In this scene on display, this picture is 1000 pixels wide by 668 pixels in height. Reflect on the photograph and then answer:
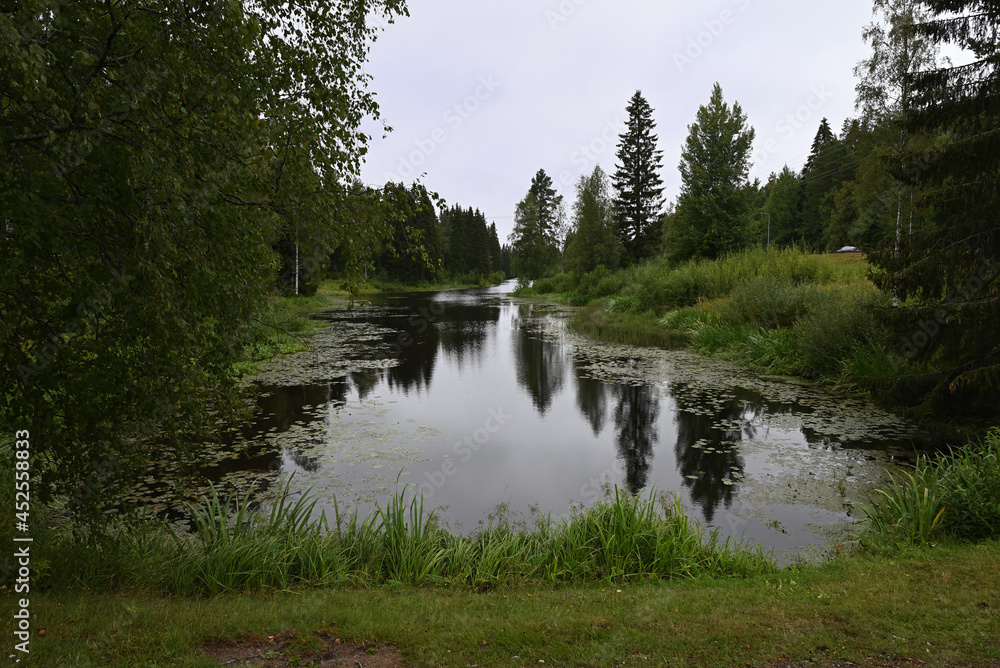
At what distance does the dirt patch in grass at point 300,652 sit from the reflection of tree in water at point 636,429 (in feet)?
15.1

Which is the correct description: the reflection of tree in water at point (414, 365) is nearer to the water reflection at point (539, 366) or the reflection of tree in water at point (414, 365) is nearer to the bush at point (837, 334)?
the water reflection at point (539, 366)

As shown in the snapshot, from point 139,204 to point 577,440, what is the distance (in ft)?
24.9

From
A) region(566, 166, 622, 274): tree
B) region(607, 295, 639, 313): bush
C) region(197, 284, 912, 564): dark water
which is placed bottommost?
region(197, 284, 912, 564): dark water

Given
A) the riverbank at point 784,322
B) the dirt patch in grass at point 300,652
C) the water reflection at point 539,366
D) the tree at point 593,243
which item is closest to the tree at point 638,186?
the tree at point 593,243

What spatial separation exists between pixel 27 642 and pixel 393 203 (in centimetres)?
355

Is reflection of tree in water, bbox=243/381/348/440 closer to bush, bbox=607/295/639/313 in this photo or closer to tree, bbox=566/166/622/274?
bush, bbox=607/295/639/313

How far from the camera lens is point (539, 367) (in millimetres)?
16375

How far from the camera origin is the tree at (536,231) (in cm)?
6216

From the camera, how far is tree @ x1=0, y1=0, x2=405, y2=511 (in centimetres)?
298

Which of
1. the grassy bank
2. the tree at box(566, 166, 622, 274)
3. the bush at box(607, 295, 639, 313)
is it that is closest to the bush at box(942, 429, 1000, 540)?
the grassy bank

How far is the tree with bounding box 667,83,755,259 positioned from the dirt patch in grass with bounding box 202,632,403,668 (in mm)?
28542

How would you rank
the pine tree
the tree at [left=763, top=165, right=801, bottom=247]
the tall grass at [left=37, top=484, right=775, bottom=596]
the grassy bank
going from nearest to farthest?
the tall grass at [left=37, top=484, right=775, bottom=596] < the grassy bank < the pine tree < the tree at [left=763, top=165, right=801, bottom=247]

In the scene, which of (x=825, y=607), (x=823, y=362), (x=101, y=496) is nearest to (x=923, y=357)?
(x=823, y=362)

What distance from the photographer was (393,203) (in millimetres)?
4297
